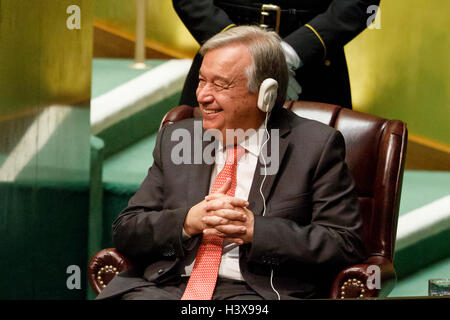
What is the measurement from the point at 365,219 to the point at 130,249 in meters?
0.76

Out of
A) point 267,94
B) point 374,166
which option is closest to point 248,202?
point 267,94

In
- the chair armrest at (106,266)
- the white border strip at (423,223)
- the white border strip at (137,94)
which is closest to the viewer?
the chair armrest at (106,266)

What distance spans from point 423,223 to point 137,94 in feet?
4.72

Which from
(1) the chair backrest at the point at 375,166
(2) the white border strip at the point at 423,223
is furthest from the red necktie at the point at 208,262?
(2) the white border strip at the point at 423,223

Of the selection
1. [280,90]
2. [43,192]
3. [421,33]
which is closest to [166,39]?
[421,33]

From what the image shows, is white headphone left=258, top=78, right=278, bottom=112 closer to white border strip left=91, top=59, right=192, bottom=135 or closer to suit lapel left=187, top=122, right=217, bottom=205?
suit lapel left=187, top=122, right=217, bottom=205

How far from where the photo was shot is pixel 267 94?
222cm

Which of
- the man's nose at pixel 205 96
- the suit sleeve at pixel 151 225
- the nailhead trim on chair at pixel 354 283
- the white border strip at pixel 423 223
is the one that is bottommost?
the white border strip at pixel 423 223

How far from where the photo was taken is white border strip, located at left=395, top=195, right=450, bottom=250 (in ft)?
11.0

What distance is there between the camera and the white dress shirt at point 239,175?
86.4 inches

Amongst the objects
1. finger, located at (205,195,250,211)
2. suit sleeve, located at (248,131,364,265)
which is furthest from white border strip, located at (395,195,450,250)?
finger, located at (205,195,250,211)

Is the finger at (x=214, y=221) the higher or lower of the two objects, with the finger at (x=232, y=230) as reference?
higher

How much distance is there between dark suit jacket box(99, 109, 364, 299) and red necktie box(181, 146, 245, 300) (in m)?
0.04

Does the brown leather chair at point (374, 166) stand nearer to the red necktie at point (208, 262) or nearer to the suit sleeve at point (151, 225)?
the suit sleeve at point (151, 225)
